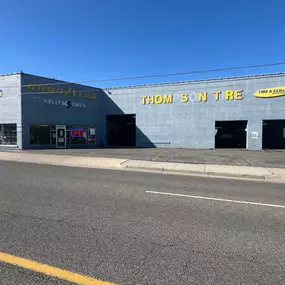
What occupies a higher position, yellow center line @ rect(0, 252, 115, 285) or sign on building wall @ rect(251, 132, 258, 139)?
sign on building wall @ rect(251, 132, 258, 139)

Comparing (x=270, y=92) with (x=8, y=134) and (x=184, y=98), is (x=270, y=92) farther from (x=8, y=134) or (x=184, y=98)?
(x=8, y=134)

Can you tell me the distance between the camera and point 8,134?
22.8m

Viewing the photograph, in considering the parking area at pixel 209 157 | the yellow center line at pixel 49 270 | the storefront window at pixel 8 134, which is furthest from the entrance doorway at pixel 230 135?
the yellow center line at pixel 49 270

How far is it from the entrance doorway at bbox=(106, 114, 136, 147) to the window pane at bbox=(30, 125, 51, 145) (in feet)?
24.3

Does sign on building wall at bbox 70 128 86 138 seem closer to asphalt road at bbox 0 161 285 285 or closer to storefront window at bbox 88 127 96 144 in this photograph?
storefront window at bbox 88 127 96 144

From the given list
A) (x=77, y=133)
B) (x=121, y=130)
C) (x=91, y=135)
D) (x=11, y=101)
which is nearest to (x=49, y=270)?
(x=11, y=101)

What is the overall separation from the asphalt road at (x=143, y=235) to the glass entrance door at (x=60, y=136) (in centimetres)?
1785

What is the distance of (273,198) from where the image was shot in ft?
22.1

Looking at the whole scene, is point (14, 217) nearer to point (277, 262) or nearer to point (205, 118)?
point (277, 262)

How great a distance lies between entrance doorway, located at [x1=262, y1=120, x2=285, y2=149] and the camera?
85.1ft

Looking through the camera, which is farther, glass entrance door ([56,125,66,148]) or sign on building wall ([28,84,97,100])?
glass entrance door ([56,125,66,148])

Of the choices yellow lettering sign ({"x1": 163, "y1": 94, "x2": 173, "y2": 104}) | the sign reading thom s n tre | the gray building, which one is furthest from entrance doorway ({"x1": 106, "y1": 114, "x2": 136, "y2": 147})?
yellow lettering sign ({"x1": 163, "y1": 94, "x2": 173, "y2": 104})

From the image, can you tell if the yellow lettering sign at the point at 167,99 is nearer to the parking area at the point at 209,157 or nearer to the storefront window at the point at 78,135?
the parking area at the point at 209,157

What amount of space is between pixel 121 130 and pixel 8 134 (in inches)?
513
